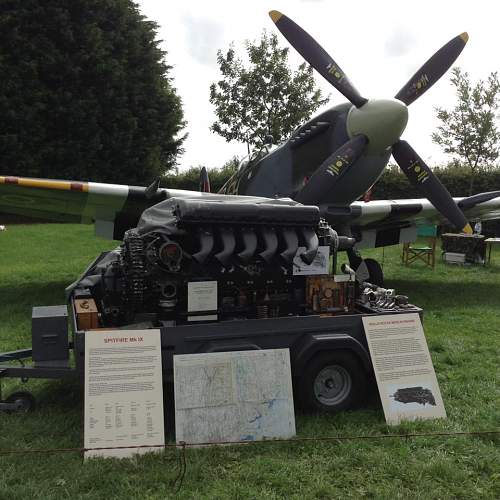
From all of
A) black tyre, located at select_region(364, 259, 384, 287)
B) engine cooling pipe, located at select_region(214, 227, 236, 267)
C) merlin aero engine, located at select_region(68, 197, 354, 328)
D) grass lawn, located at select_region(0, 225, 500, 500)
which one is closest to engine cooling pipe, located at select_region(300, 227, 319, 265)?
merlin aero engine, located at select_region(68, 197, 354, 328)

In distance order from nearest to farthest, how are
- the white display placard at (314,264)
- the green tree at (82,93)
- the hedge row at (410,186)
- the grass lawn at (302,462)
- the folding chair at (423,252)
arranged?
the grass lawn at (302,462)
the white display placard at (314,264)
the folding chair at (423,252)
the hedge row at (410,186)
the green tree at (82,93)

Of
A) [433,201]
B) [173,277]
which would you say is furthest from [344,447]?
[433,201]

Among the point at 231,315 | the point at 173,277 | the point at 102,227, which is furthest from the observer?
the point at 102,227

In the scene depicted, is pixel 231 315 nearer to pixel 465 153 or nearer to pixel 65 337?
pixel 65 337

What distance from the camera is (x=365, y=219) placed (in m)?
11.1

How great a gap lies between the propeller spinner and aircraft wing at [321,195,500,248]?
1.01 metres

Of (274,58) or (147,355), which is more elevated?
(274,58)

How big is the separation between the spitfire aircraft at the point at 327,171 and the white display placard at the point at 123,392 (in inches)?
163

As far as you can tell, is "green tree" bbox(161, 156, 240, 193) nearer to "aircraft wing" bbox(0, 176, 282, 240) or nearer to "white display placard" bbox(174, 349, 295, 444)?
"aircraft wing" bbox(0, 176, 282, 240)

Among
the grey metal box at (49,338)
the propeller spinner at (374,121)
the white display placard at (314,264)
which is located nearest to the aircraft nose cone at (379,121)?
the propeller spinner at (374,121)

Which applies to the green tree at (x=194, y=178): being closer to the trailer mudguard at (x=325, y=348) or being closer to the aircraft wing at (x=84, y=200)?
the aircraft wing at (x=84, y=200)

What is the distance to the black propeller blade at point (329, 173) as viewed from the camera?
8328 mm

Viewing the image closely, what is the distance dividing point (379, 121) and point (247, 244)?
507 cm

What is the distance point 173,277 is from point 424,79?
691 cm
